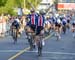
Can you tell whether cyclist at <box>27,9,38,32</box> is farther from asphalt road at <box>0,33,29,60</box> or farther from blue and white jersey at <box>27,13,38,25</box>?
asphalt road at <box>0,33,29,60</box>

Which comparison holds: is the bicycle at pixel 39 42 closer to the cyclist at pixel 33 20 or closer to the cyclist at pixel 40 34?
the cyclist at pixel 40 34

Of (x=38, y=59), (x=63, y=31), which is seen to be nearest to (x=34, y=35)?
(x=38, y=59)

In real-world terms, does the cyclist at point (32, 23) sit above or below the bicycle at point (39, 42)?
above

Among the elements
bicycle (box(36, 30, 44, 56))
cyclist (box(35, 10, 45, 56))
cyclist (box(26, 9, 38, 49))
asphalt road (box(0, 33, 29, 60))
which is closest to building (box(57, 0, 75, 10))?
asphalt road (box(0, 33, 29, 60))

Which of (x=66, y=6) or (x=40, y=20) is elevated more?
(x=40, y=20)

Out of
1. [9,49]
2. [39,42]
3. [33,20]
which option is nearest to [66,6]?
[9,49]

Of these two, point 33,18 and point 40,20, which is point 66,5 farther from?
point 40,20

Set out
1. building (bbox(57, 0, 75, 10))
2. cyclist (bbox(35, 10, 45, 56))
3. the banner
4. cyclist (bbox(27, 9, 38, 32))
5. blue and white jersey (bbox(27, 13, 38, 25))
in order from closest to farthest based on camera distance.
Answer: cyclist (bbox(35, 10, 45, 56)) → blue and white jersey (bbox(27, 13, 38, 25)) → cyclist (bbox(27, 9, 38, 32)) → the banner → building (bbox(57, 0, 75, 10))

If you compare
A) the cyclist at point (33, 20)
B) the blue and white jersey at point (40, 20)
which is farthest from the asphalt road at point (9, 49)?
the blue and white jersey at point (40, 20)

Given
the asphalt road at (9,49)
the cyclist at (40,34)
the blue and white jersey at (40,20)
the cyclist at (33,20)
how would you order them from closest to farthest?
1. the asphalt road at (9,49)
2. the cyclist at (40,34)
3. the blue and white jersey at (40,20)
4. the cyclist at (33,20)

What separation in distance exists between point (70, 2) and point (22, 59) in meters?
163

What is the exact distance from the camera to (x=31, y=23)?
21.9m

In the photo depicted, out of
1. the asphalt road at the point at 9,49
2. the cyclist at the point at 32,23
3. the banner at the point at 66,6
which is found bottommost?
the banner at the point at 66,6

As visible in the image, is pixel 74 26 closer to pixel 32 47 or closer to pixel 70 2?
pixel 32 47
